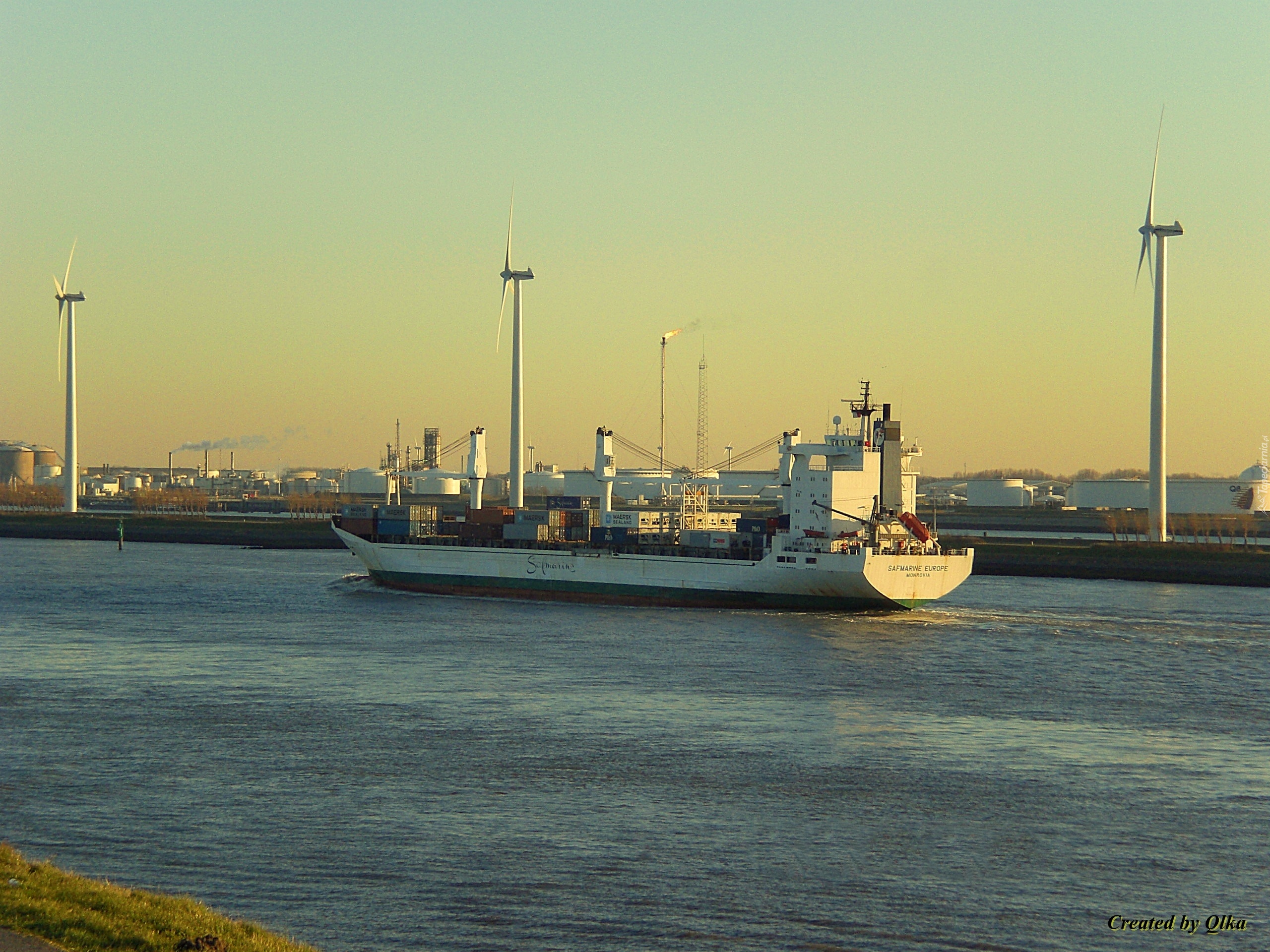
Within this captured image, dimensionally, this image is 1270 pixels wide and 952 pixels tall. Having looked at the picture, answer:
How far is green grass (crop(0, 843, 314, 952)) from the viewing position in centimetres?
1573

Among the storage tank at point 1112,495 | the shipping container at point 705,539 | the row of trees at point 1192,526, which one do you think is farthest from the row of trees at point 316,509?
the storage tank at point 1112,495

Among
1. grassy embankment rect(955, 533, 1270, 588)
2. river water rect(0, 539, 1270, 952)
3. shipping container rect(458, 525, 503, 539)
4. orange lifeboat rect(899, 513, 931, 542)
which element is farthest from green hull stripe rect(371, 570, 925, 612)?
grassy embankment rect(955, 533, 1270, 588)

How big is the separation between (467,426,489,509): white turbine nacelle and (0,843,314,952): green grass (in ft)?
277

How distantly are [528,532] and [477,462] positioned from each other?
22.6 meters

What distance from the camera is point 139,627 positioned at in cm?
6053

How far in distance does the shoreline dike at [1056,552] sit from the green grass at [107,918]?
68.5m

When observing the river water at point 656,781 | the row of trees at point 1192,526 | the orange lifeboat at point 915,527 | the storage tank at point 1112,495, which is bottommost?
the river water at point 656,781

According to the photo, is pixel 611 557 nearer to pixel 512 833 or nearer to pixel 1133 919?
pixel 512 833

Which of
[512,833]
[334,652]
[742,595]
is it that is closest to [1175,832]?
[512,833]

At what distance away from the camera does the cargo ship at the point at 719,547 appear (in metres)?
69.9

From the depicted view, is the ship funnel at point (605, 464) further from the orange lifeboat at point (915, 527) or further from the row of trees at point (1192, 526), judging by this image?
the row of trees at point (1192, 526)

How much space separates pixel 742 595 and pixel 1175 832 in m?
45.9

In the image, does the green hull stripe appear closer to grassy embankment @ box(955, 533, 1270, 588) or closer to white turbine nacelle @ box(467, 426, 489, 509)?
white turbine nacelle @ box(467, 426, 489, 509)

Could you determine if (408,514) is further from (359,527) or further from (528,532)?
(528,532)
